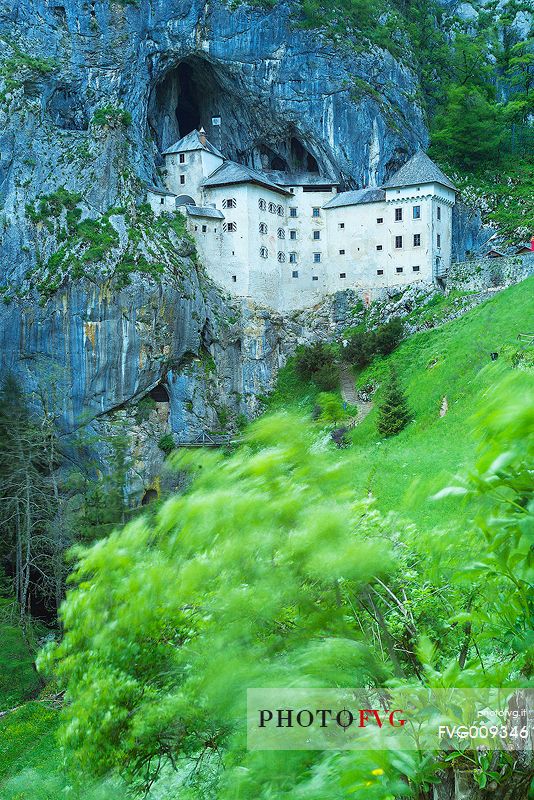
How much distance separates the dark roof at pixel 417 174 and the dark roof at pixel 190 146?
524 inches

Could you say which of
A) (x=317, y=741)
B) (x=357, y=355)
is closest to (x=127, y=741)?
(x=317, y=741)

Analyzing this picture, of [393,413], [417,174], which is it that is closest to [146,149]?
[417,174]

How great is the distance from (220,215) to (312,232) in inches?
289

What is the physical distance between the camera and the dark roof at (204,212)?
58.7 m

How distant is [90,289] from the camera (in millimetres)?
53688

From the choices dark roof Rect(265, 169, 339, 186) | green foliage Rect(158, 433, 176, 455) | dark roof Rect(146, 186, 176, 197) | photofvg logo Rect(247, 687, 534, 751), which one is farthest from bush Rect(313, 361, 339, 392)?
photofvg logo Rect(247, 687, 534, 751)

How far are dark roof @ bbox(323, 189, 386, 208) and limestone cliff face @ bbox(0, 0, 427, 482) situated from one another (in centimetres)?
215

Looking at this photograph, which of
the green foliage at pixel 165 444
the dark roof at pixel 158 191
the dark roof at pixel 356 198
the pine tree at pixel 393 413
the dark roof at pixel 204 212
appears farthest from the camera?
the dark roof at pixel 356 198

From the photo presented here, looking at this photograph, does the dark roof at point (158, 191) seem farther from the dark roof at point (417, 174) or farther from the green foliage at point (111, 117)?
the dark roof at point (417, 174)

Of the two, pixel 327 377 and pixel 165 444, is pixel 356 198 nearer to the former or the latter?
pixel 327 377

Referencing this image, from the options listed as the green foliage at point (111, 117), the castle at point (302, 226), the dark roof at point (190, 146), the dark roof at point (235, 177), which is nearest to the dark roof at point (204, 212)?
the castle at point (302, 226)

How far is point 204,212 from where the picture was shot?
193 ft

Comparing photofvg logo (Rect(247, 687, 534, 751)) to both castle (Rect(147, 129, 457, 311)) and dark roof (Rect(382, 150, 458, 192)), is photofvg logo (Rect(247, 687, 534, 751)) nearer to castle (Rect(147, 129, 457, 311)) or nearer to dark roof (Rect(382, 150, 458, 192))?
castle (Rect(147, 129, 457, 311))

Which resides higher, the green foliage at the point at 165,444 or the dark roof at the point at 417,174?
the dark roof at the point at 417,174
